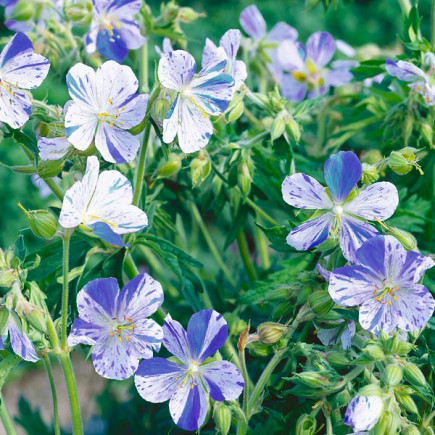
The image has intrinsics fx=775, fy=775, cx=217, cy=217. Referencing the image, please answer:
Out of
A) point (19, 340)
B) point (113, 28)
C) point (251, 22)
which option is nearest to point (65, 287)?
point (19, 340)

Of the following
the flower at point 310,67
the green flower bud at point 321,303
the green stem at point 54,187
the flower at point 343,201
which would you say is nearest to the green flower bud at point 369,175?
the flower at point 343,201

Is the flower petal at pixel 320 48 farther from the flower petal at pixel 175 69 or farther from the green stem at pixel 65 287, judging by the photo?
the green stem at pixel 65 287

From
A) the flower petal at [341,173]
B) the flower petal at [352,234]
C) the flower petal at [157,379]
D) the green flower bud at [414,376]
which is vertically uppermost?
the flower petal at [341,173]

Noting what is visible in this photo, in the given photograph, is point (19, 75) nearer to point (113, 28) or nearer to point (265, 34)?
point (113, 28)

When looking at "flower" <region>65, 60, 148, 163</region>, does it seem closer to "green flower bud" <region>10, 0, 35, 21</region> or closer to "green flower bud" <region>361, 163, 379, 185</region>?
"green flower bud" <region>361, 163, 379, 185</region>

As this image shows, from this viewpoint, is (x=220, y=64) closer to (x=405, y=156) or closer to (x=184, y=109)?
(x=184, y=109)

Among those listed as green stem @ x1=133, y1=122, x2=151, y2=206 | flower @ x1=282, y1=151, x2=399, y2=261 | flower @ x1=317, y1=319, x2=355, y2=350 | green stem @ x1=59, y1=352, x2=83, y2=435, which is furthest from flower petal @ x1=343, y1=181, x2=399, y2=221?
green stem @ x1=59, y1=352, x2=83, y2=435
